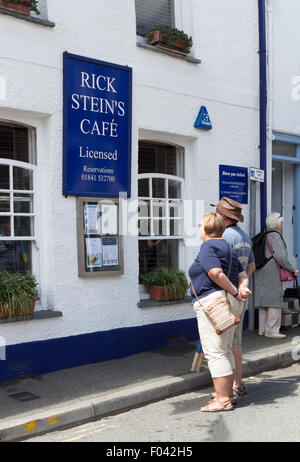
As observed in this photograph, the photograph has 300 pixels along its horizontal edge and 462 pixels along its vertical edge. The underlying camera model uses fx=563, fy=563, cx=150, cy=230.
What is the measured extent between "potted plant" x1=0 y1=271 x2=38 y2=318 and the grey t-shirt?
7.29ft

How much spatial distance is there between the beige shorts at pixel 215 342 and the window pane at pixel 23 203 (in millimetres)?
2496

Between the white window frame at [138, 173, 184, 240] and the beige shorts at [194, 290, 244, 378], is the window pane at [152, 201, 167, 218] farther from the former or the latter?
the beige shorts at [194, 290, 244, 378]

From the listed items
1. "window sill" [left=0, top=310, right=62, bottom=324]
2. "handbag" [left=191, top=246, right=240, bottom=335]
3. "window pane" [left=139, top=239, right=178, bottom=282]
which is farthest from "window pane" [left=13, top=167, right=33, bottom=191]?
"handbag" [left=191, top=246, right=240, bottom=335]

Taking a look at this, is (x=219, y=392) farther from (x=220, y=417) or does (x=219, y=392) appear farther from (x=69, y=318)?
(x=69, y=318)

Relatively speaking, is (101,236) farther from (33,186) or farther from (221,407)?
(221,407)

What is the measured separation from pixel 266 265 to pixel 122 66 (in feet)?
11.7

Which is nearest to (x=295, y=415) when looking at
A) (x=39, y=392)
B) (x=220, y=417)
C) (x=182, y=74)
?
(x=220, y=417)

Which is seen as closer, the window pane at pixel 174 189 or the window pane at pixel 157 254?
the window pane at pixel 157 254

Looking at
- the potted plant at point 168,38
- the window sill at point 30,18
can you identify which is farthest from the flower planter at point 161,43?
the window sill at point 30,18

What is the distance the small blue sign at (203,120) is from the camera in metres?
8.07

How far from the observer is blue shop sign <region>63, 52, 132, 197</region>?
6.66 m

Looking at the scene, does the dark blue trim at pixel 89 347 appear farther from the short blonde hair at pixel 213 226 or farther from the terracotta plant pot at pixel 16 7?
the terracotta plant pot at pixel 16 7

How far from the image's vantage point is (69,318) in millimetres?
6625

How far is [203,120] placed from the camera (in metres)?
8.13
